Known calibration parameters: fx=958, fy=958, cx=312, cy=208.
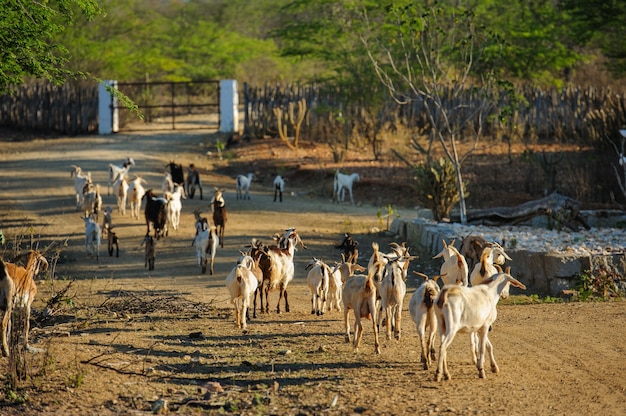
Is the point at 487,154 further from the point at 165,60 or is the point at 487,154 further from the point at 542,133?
the point at 165,60

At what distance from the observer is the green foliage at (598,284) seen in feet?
41.7

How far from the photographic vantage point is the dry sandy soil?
25.8 feet

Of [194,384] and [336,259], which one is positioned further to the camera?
[336,259]

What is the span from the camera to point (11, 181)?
2312 cm

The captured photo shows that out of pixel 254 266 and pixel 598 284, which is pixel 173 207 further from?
pixel 598 284

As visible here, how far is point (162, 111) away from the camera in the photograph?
41.1m

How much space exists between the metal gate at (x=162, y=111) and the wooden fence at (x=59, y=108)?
0.92 metres

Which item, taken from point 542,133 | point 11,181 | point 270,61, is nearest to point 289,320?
point 11,181

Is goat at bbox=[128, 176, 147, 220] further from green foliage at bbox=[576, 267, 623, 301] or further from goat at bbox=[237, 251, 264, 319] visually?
green foliage at bbox=[576, 267, 623, 301]

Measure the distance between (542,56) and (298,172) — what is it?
15199 millimetres

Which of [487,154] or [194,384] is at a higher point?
[487,154]

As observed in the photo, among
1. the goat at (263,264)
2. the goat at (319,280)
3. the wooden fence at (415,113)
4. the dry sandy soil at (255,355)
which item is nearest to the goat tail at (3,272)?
the dry sandy soil at (255,355)

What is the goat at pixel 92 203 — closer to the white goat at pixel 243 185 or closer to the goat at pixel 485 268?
the white goat at pixel 243 185

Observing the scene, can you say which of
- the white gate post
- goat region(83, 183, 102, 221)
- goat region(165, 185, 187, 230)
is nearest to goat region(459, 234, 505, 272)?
goat region(165, 185, 187, 230)
